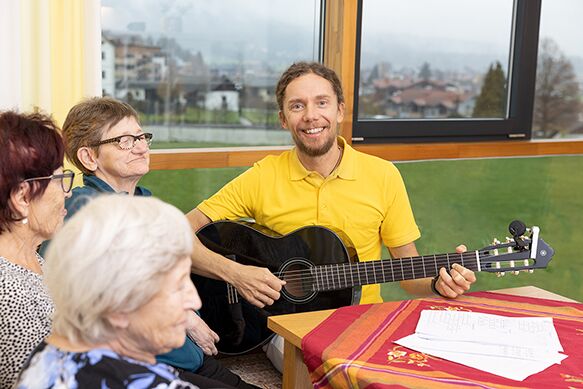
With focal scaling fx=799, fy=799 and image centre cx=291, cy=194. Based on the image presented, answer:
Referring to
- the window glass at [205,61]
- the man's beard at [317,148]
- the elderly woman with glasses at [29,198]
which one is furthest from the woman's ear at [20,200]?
the window glass at [205,61]

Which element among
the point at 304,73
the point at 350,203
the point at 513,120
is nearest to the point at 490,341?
the point at 350,203

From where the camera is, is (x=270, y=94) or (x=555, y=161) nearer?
(x=270, y=94)

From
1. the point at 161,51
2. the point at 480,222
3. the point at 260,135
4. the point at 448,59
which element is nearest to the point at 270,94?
the point at 260,135

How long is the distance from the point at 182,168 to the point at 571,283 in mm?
2241

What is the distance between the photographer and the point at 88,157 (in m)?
2.41

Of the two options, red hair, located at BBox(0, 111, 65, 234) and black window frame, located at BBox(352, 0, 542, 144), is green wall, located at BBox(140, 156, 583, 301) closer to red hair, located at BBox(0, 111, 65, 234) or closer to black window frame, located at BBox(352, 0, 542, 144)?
black window frame, located at BBox(352, 0, 542, 144)

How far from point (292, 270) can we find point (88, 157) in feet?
2.40

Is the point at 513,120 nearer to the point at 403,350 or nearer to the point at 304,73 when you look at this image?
the point at 304,73

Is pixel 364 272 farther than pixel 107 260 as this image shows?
Yes

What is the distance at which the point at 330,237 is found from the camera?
2561 mm

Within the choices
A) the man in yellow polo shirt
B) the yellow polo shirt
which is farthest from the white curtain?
the yellow polo shirt

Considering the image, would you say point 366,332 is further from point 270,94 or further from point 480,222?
point 480,222

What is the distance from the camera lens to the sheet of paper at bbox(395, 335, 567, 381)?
1.69 metres

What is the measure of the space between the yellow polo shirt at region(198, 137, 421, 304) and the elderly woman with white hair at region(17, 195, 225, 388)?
145 centimetres
